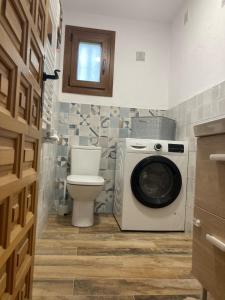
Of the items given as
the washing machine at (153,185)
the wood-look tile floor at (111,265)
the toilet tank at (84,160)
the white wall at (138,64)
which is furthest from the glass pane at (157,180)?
the white wall at (138,64)

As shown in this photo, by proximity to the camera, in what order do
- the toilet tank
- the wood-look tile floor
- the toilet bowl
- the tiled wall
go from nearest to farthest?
the wood-look tile floor < the tiled wall < the toilet bowl < the toilet tank

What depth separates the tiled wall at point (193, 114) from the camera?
1952 millimetres

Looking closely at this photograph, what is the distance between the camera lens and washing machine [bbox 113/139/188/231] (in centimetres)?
233

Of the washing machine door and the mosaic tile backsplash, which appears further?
the mosaic tile backsplash

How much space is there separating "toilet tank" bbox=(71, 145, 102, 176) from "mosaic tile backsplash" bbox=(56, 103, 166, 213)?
0.69 ft

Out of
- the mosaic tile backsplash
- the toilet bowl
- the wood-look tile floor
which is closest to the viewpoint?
the wood-look tile floor

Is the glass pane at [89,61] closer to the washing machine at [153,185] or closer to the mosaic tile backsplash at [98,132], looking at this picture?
the mosaic tile backsplash at [98,132]

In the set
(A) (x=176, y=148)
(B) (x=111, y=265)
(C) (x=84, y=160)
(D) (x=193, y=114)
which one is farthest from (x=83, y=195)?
(D) (x=193, y=114)

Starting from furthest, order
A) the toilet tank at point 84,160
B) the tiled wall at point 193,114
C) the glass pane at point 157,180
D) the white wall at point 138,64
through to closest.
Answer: the white wall at point 138,64 < the toilet tank at point 84,160 < the glass pane at point 157,180 < the tiled wall at point 193,114

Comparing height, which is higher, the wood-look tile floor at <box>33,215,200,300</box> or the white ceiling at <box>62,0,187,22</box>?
the white ceiling at <box>62,0,187,22</box>

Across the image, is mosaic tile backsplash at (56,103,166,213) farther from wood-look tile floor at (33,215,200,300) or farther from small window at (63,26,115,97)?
A: wood-look tile floor at (33,215,200,300)

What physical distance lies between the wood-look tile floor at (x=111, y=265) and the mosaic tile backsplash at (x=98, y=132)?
71 centimetres

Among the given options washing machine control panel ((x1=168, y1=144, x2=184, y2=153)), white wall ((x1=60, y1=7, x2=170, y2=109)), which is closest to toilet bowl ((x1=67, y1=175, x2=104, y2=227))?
washing machine control panel ((x1=168, y1=144, x2=184, y2=153))

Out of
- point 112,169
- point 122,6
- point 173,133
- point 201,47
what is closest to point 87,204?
point 112,169
